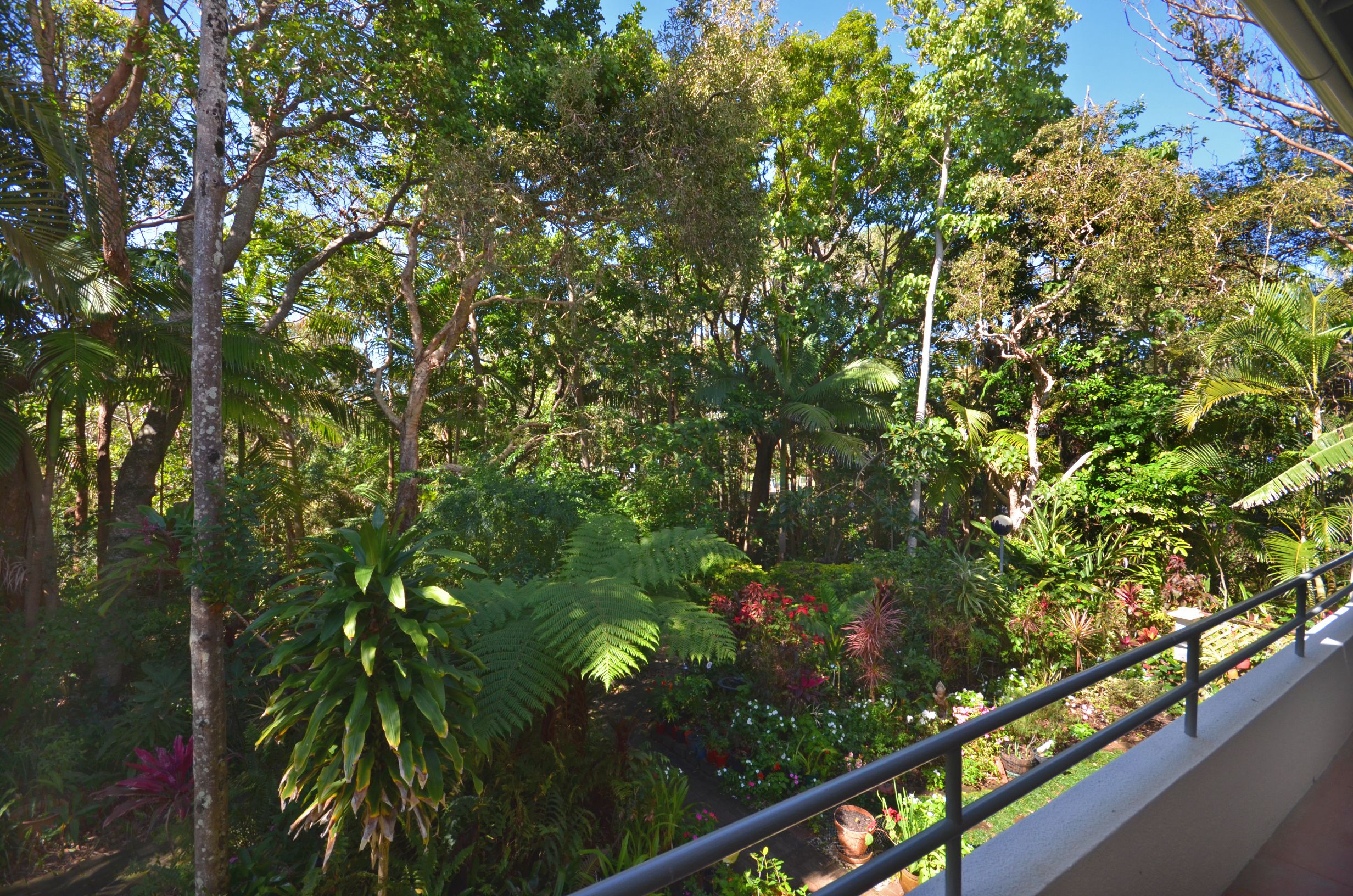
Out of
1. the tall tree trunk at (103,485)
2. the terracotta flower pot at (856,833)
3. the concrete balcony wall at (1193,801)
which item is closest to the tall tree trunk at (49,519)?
the tall tree trunk at (103,485)

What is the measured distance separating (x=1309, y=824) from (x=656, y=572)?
10.1 ft

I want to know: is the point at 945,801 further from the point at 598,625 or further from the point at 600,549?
the point at 600,549

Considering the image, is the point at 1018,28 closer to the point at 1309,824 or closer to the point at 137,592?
the point at 1309,824

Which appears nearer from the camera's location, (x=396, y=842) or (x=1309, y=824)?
(x=1309, y=824)

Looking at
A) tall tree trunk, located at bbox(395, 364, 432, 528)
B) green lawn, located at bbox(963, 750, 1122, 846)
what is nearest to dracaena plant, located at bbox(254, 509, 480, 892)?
green lawn, located at bbox(963, 750, 1122, 846)

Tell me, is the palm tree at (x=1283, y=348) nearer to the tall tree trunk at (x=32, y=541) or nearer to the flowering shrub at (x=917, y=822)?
the flowering shrub at (x=917, y=822)

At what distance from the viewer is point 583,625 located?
3.31 m

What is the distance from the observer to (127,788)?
3840 mm

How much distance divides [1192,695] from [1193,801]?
0.30 meters

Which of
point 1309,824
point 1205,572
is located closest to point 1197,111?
point 1205,572

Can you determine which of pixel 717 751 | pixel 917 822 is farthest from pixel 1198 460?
pixel 717 751

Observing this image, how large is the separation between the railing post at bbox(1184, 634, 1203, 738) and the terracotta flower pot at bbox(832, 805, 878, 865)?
8.20 feet

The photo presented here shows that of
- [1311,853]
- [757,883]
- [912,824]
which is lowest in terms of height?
[757,883]

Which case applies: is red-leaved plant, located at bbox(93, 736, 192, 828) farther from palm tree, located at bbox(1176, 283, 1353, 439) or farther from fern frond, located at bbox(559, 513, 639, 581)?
palm tree, located at bbox(1176, 283, 1353, 439)
